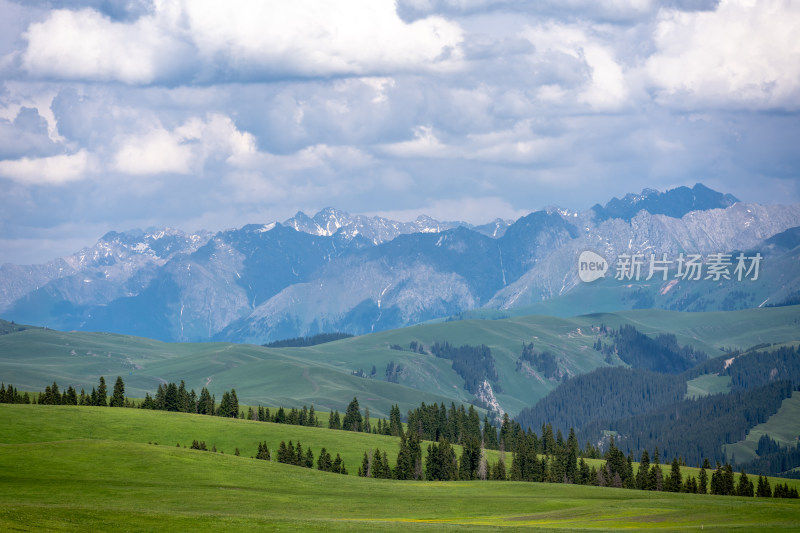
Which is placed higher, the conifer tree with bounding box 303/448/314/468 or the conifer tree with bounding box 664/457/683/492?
the conifer tree with bounding box 303/448/314/468

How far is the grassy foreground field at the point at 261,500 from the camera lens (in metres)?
77.4

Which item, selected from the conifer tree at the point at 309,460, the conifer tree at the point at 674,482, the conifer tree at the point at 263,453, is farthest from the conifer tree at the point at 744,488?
the conifer tree at the point at 263,453

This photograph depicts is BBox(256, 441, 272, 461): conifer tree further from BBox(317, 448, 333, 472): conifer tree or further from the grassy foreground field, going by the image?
the grassy foreground field

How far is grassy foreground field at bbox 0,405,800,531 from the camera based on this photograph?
3049 inches

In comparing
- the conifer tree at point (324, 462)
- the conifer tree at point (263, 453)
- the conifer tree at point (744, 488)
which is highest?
the conifer tree at point (263, 453)

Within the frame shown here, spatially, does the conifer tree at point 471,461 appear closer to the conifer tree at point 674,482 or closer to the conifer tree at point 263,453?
the conifer tree at point 674,482

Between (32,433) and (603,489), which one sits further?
(32,433)

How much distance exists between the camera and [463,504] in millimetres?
A: 117500

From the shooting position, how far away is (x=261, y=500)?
107m

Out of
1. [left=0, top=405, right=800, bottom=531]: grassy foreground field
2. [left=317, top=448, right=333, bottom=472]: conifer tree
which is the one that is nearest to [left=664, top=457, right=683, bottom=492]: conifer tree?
[left=0, top=405, right=800, bottom=531]: grassy foreground field

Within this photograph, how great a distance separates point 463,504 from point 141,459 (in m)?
45.6

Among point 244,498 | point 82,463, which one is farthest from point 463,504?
Answer: point 82,463

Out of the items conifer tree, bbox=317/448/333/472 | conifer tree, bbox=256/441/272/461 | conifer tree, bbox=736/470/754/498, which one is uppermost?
conifer tree, bbox=256/441/272/461

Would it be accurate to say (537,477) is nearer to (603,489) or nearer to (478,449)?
(478,449)
